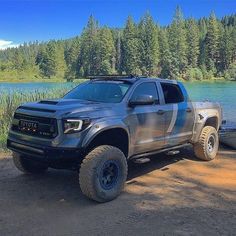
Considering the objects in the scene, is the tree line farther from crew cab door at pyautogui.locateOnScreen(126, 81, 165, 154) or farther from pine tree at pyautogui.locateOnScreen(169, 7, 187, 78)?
crew cab door at pyautogui.locateOnScreen(126, 81, 165, 154)

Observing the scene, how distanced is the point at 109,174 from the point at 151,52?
3647 inches

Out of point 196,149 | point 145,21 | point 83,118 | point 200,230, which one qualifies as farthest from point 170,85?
point 145,21

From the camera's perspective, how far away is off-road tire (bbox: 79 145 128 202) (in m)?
6.30

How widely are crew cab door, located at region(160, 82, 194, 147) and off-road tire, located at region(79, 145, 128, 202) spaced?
171 centimetres

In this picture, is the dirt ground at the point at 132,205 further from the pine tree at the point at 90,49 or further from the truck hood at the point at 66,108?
the pine tree at the point at 90,49

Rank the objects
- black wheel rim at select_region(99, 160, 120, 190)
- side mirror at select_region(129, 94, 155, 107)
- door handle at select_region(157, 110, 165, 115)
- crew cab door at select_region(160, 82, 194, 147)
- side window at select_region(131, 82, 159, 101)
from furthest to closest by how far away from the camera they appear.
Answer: crew cab door at select_region(160, 82, 194, 147) → door handle at select_region(157, 110, 165, 115) → side window at select_region(131, 82, 159, 101) → side mirror at select_region(129, 94, 155, 107) → black wheel rim at select_region(99, 160, 120, 190)

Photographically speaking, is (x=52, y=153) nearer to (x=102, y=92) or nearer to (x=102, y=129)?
(x=102, y=129)

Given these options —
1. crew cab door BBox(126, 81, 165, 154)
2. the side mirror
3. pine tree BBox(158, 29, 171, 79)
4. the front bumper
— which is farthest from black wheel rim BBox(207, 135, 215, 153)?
pine tree BBox(158, 29, 171, 79)

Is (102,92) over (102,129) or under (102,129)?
over

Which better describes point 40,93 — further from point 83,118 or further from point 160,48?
point 160,48

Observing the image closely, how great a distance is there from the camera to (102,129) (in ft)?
21.4

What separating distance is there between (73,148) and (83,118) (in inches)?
19.0

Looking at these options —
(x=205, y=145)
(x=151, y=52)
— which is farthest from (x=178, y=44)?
(x=205, y=145)

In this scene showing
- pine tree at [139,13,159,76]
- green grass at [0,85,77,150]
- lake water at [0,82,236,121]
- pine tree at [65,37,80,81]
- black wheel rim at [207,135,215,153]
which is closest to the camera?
black wheel rim at [207,135,215,153]
